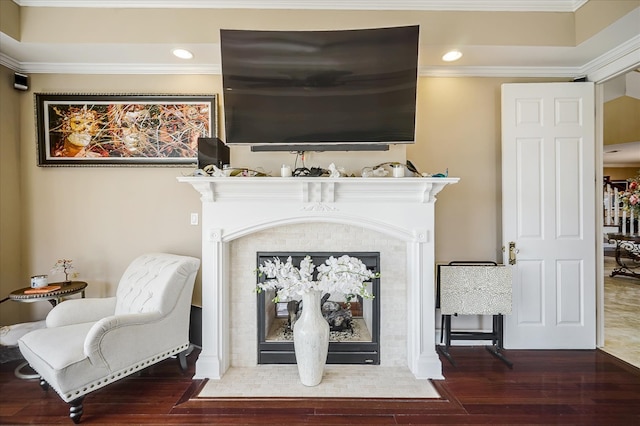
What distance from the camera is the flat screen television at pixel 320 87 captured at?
222cm

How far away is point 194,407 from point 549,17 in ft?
12.5

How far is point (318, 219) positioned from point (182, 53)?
1753 mm

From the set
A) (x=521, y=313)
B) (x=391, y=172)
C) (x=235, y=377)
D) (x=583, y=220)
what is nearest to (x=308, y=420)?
(x=235, y=377)

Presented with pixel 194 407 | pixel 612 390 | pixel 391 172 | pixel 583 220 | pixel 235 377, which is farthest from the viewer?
pixel 583 220

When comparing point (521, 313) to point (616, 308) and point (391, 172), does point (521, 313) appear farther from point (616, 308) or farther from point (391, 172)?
point (616, 308)

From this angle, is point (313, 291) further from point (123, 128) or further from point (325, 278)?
point (123, 128)

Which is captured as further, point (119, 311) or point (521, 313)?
point (521, 313)

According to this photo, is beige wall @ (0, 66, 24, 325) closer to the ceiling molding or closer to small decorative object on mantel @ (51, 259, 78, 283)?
small decorative object on mantel @ (51, 259, 78, 283)

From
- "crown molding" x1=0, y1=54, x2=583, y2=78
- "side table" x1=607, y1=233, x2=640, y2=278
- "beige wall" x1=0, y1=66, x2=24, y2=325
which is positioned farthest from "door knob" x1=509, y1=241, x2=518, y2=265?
"side table" x1=607, y1=233, x2=640, y2=278

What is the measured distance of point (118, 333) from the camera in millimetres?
1950

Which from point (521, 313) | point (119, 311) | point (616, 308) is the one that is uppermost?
point (119, 311)

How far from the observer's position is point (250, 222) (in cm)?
237

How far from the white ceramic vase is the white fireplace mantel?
609 mm

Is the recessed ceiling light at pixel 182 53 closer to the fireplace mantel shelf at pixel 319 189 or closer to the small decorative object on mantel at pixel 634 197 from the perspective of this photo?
the fireplace mantel shelf at pixel 319 189
